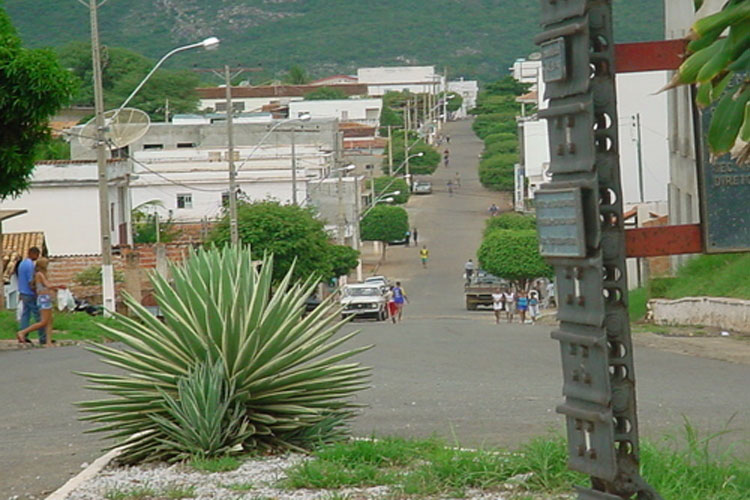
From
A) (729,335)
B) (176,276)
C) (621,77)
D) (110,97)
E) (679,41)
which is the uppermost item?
(110,97)

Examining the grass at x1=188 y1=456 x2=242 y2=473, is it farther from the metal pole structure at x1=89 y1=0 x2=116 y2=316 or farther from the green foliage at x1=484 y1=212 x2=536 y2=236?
the green foliage at x1=484 y1=212 x2=536 y2=236

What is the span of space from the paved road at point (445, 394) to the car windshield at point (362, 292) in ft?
66.5

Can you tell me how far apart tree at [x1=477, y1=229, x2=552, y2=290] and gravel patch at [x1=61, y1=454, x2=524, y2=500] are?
148 feet

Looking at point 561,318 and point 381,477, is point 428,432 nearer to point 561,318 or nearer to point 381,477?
point 381,477

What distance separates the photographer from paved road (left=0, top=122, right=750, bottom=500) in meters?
9.77

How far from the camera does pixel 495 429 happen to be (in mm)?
9906

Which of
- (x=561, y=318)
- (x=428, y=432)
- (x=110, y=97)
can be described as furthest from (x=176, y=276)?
(x=110, y=97)

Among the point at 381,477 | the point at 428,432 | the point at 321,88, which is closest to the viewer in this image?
the point at 381,477

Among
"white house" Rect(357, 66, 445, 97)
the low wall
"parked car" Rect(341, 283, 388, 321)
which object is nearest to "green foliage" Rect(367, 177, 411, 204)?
"parked car" Rect(341, 283, 388, 321)

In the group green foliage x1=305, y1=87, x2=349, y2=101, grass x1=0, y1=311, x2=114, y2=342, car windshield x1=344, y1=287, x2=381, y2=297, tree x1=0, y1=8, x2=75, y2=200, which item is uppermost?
green foliage x1=305, y1=87, x2=349, y2=101

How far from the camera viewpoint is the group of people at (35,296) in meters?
19.2

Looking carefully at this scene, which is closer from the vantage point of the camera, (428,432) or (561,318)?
(561,318)

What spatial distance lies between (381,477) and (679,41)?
310cm

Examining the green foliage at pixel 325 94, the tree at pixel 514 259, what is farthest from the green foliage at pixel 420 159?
the tree at pixel 514 259
